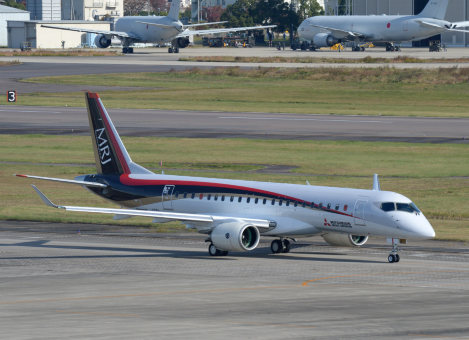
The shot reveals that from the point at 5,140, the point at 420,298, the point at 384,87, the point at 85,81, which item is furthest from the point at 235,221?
the point at 85,81

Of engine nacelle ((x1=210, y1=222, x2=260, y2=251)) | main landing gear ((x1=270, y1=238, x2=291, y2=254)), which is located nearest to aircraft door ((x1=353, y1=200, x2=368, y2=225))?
engine nacelle ((x1=210, y1=222, x2=260, y2=251))

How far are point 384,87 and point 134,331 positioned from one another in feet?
369

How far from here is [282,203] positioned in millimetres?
43812

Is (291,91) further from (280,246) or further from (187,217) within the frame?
(187,217)

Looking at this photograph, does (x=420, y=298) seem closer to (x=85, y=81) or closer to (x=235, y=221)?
(x=235, y=221)

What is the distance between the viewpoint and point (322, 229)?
42.9m

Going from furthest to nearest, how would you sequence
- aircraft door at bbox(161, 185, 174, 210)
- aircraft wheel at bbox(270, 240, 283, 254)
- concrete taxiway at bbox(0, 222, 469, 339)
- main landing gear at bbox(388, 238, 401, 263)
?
aircraft door at bbox(161, 185, 174, 210), aircraft wheel at bbox(270, 240, 283, 254), main landing gear at bbox(388, 238, 401, 263), concrete taxiway at bbox(0, 222, 469, 339)

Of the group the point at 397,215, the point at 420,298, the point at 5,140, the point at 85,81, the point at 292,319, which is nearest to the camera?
the point at 292,319

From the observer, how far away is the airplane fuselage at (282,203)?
135ft

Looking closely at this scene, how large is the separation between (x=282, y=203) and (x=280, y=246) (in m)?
2.80

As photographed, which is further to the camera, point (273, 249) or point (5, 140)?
point (5, 140)

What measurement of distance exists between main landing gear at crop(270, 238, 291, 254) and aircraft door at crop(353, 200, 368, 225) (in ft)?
16.8

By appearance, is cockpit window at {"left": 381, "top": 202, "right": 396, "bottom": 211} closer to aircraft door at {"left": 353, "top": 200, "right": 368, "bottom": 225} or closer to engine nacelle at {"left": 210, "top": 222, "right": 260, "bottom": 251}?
aircraft door at {"left": 353, "top": 200, "right": 368, "bottom": 225}

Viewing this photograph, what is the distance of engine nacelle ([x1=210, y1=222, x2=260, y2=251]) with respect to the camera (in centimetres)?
4266
